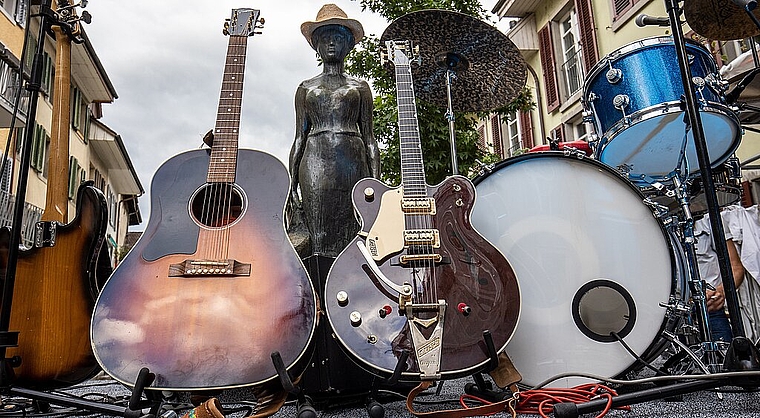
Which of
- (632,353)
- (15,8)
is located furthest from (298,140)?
(15,8)

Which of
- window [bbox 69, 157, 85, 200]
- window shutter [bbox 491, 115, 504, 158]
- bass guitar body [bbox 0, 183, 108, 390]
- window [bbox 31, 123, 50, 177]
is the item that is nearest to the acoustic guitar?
bass guitar body [bbox 0, 183, 108, 390]

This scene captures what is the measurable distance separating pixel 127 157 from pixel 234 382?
21.1m

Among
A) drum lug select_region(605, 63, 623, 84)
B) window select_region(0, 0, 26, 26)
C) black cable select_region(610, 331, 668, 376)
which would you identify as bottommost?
black cable select_region(610, 331, 668, 376)

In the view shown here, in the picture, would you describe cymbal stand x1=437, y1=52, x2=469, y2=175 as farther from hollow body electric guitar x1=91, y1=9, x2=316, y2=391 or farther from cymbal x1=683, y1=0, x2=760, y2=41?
hollow body electric guitar x1=91, y1=9, x2=316, y2=391

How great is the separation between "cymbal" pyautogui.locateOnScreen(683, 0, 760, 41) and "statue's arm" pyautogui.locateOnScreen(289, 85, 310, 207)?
1.94m

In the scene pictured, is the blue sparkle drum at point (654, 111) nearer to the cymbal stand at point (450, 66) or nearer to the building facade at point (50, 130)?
the cymbal stand at point (450, 66)

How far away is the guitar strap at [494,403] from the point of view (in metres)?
1.61

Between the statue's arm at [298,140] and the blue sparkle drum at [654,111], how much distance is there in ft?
5.15

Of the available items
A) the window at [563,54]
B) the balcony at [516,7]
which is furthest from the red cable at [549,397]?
the balcony at [516,7]

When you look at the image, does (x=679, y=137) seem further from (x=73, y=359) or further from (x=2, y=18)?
(x=2, y=18)

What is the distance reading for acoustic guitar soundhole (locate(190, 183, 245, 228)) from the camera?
1876 millimetres

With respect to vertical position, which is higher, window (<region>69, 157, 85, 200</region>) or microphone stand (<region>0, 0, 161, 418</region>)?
window (<region>69, 157, 85, 200</region>)

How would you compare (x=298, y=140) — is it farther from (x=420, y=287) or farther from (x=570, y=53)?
(x=570, y=53)

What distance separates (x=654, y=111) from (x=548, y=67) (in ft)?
35.3
